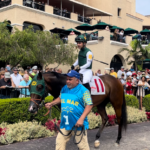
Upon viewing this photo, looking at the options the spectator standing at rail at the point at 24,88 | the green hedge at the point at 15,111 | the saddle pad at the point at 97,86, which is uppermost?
the saddle pad at the point at 97,86

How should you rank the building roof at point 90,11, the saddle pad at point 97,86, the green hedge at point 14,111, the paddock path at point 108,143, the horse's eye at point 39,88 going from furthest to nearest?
the building roof at point 90,11 < the green hedge at point 14,111 < the saddle pad at point 97,86 < the paddock path at point 108,143 < the horse's eye at point 39,88

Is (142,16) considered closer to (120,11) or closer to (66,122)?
(120,11)

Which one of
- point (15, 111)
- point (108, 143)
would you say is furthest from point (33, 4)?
point (108, 143)

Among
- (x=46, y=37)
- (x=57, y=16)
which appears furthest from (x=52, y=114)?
(x=57, y=16)

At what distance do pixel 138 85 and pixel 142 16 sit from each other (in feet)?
130

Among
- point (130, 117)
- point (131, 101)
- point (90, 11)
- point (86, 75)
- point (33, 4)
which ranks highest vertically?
point (90, 11)

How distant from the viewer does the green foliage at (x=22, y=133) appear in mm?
6211

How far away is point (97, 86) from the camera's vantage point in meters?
6.16

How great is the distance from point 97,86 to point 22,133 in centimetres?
255

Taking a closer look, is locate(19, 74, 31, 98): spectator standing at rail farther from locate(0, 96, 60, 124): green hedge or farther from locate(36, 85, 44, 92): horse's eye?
locate(36, 85, 44, 92): horse's eye

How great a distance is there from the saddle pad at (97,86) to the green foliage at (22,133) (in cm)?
209

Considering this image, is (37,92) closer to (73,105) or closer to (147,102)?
(73,105)

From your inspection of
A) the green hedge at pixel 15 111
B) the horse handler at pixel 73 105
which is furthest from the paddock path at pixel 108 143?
the horse handler at pixel 73 105

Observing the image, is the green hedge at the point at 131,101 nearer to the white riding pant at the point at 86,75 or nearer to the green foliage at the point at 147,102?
the green foliage at the point at 147,102
